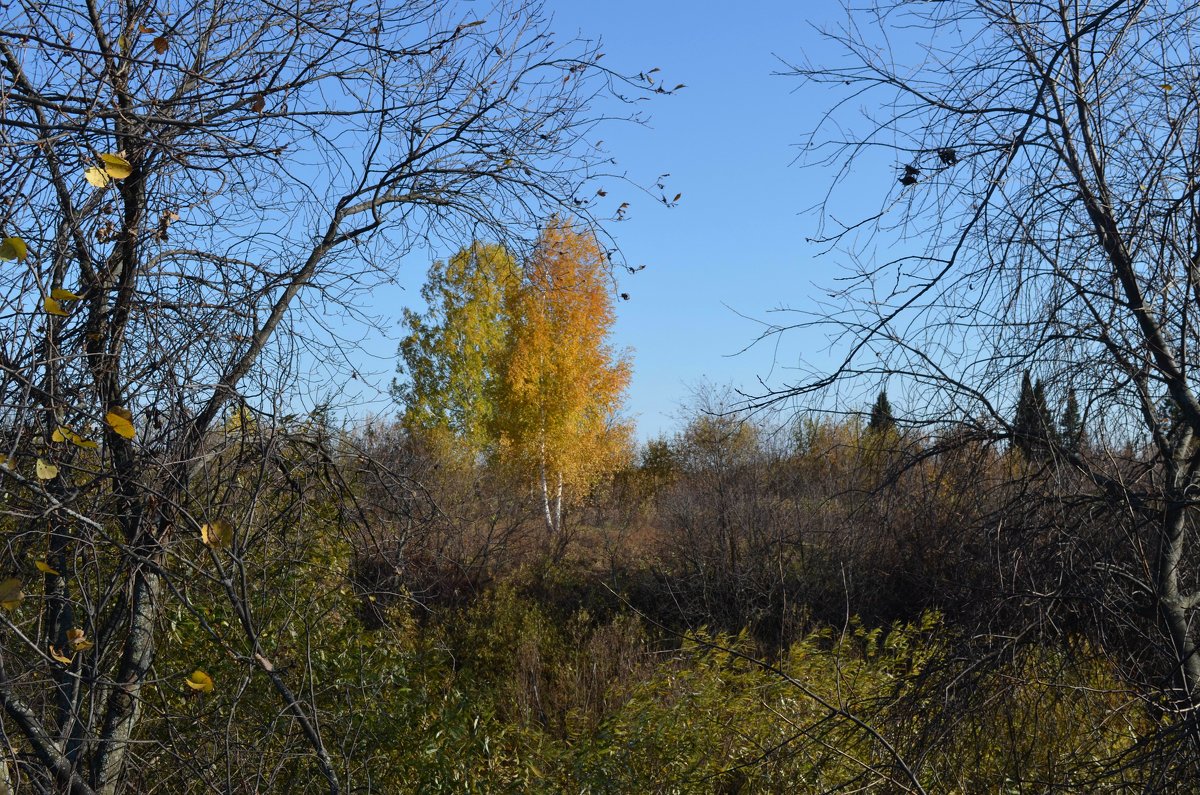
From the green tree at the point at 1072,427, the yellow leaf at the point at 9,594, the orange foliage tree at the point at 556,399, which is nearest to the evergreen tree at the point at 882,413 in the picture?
the green tree at the point at 1072,427

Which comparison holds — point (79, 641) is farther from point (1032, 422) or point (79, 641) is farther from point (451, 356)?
point (451, 356)

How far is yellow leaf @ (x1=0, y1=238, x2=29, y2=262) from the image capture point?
6.51ft

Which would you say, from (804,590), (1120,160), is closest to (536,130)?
(1120,160)

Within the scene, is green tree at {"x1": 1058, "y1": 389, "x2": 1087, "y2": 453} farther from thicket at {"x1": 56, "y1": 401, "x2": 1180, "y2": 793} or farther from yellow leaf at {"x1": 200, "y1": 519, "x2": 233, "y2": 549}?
yellow leaf at {"x1": 200, "y1": 519, "x2": 233, "y2": 549}

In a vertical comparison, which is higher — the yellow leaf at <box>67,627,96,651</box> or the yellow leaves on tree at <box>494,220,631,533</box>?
the yellow leaves on tree at <box>494,220,631,533</box>

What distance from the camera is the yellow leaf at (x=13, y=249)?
1.99m

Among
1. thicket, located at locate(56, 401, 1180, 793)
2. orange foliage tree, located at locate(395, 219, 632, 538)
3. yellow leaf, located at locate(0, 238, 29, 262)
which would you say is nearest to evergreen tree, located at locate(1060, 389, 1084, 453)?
thicket, located at locate(56, 401, 1180, 793)

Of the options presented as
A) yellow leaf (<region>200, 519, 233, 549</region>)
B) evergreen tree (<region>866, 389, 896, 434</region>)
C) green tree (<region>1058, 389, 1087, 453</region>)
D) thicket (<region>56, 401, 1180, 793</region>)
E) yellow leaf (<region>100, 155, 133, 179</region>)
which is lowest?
thicket (<region>56, 401, 1180, 793</region>)

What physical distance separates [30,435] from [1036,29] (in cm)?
343

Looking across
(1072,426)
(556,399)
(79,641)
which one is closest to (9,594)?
(79,641)

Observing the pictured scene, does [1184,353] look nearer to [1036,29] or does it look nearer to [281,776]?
[1036,29]

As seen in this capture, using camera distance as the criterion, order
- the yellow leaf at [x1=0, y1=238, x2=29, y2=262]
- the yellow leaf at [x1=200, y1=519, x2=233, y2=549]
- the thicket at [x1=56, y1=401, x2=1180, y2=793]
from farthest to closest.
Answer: the thicket at [x1=56, y1=401, x2=1180, y2=793]
the yellow leaf at [x1=200, y1=519, x2=233, y2=549]
the yellow leaf at [x1=0, y1=238, x2=29, y2=262]

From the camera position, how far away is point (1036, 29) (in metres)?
3.41

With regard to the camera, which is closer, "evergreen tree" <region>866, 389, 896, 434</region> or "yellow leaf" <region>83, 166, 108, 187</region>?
"yellow leaf" <region>83, 166, 108, 187</region>
